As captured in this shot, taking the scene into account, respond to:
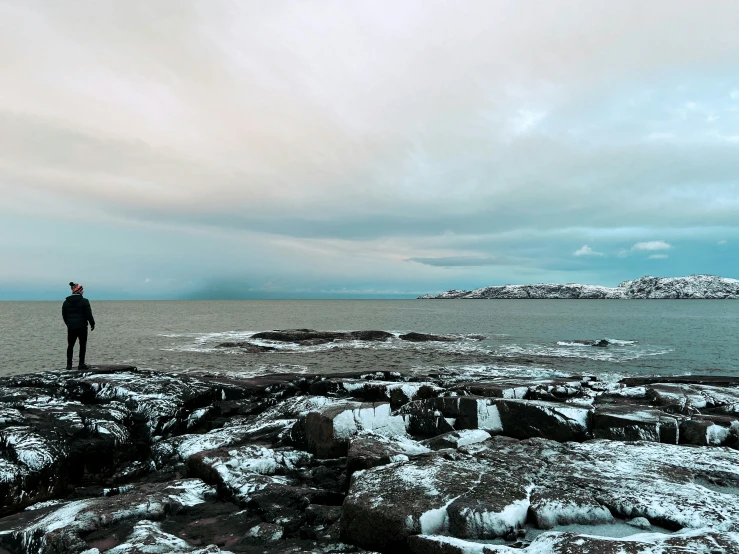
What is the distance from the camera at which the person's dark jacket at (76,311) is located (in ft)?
55.5

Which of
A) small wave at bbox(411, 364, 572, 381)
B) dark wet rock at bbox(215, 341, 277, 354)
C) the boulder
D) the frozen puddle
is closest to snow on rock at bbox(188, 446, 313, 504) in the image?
the frozen puddle

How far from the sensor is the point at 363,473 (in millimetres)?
7262

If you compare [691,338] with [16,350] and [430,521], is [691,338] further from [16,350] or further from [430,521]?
[16,350]

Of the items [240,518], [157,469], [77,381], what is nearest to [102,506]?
[240,518]

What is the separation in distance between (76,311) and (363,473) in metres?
15.2

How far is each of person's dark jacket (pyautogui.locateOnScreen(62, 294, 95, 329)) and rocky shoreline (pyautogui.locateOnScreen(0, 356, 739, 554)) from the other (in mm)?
2238

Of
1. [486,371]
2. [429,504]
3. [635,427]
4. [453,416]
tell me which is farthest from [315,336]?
[429,504]

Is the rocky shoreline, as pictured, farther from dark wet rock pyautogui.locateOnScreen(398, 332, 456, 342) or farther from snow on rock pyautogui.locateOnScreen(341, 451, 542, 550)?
dark wet rock pyautogui.locateOnScreen(398, 332, 456, 342)

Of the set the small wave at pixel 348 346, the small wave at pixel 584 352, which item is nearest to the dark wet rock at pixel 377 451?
the small wave at pixel 348 346

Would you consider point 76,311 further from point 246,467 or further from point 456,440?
point 456,440

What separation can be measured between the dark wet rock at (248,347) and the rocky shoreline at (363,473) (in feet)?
68.4

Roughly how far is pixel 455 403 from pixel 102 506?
881 centimetres

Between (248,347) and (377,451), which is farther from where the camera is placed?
(248,347)

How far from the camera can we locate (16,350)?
34688 mm
